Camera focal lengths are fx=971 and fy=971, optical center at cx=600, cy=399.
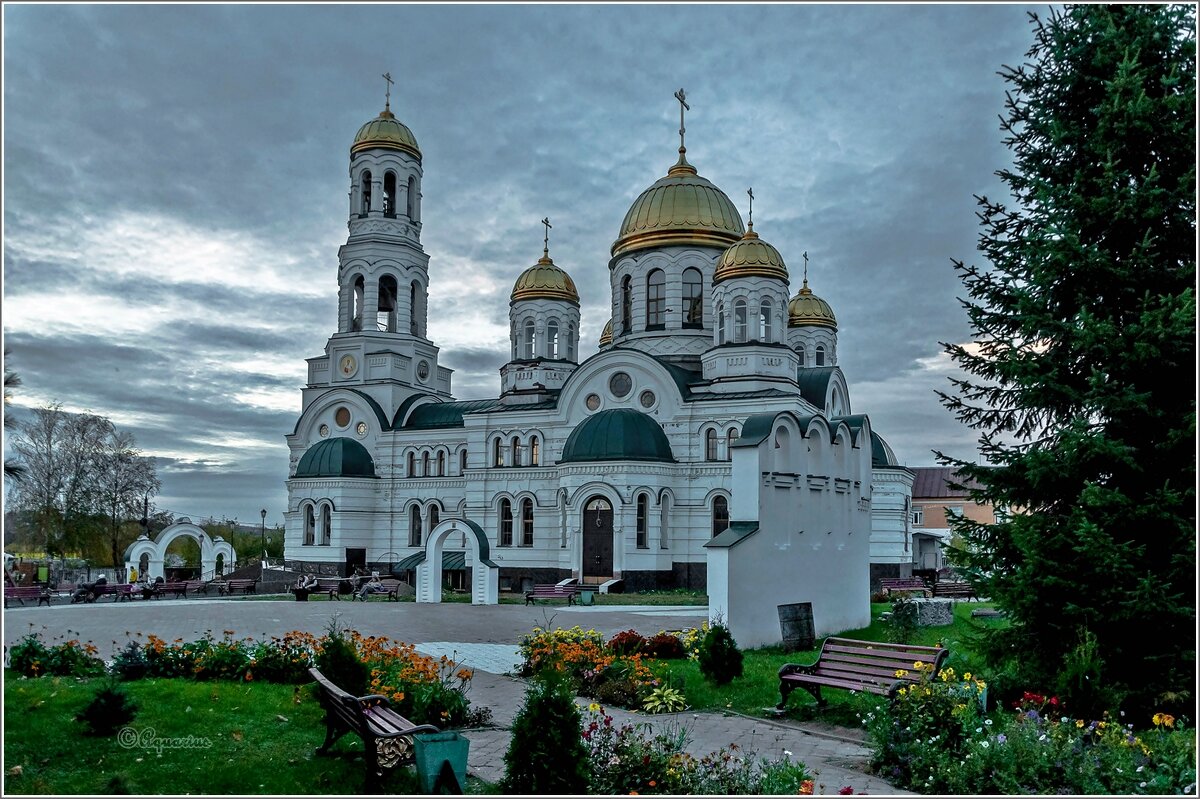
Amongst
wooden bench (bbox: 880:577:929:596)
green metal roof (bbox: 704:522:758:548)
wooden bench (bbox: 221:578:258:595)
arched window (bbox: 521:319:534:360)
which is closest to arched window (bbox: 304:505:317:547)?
wooden bench (bbox: 221:578:258:595)

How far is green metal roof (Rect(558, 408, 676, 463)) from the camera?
30.8 meters

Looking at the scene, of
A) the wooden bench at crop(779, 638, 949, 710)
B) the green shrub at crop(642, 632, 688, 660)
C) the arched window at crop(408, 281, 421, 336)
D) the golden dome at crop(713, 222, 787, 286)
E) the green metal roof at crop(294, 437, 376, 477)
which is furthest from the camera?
the arched window at crop(408, 281, 421, 336)

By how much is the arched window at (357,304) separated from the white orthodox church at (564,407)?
0.47ft

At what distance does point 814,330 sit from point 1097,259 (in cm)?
3398

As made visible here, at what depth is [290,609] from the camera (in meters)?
22.1

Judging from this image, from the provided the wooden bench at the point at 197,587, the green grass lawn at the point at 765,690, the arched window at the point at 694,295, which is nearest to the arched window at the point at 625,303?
the arched window at the point at 694,295

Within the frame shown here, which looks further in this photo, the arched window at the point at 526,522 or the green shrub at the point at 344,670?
the arched window at the point at 526,522

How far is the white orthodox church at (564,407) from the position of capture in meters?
31.4

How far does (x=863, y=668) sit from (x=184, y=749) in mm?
6127

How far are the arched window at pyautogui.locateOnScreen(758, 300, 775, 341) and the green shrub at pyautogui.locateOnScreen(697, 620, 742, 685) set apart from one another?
22.1 meters

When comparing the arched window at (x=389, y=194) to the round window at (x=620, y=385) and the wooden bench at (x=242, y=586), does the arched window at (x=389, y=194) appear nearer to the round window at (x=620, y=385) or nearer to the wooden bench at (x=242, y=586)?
the round window at (x=620, y=385)

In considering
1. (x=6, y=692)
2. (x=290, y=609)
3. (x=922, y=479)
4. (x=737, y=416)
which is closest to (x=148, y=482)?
(x=290, y=609)

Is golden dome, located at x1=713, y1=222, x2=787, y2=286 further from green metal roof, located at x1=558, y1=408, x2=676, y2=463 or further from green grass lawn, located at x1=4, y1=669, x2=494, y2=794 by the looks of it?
green grass lawn, located at x1=4, y1=669, x2=494, y2=794

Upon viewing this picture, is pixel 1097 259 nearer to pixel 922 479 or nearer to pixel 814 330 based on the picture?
pixel 814 330
